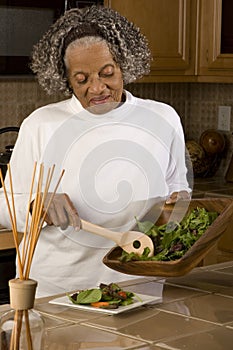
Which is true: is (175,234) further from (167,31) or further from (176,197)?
(167,31)

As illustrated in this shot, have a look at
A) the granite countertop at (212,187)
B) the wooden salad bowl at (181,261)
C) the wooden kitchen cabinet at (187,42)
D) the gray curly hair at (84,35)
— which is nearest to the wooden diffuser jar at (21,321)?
the wooden salad bowl at (181,261)

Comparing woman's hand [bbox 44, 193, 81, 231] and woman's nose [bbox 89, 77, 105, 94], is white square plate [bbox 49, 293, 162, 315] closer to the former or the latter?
woman's hand [bbox 44, 193, 81, 231]

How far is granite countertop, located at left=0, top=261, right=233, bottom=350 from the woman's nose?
0.64 meters

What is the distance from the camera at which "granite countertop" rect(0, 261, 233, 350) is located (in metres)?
1.49

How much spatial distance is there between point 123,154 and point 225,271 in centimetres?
52

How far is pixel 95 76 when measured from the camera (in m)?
2.35

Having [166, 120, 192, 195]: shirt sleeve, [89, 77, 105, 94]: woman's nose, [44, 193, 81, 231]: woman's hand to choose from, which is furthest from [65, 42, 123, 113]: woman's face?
[44, 193, 81, 231]: woman's hand

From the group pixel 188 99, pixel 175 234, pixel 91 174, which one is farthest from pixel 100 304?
pixel 188 99

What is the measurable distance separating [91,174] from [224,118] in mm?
1760

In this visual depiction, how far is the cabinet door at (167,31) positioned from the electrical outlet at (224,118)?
360mm

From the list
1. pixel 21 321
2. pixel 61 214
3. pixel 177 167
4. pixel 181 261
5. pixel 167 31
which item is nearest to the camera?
pixel 21 321

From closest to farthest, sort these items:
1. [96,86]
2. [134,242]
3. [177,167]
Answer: [134,242], [96,86], [177,167]

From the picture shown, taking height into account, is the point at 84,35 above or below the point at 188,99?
Answer: above

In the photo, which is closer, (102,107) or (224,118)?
(102,107)
